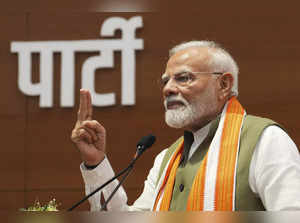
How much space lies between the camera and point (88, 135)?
2.27 metres

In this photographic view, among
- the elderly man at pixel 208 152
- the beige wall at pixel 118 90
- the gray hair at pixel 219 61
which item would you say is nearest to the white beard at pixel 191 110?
the elderly man at pixel 208 152

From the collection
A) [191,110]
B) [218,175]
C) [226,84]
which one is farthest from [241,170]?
[226,84]

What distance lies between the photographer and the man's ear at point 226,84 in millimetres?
2496

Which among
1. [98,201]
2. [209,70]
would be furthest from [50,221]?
[209,70]

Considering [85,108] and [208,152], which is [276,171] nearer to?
[208,152]

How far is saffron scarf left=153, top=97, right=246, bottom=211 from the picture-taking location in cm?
205

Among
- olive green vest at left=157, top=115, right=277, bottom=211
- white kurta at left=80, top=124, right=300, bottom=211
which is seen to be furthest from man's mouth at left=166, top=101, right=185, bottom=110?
white kurta at left=80, top=124, right=300, bottom=211

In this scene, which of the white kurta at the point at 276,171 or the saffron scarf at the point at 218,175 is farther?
the saffron scarf at the point at 218,175

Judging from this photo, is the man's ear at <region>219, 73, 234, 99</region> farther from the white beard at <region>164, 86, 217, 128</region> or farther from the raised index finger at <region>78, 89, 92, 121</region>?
the raised index finger at <region>78, 89, 92, 121</region>

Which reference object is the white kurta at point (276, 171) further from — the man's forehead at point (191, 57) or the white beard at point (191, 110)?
the man's forehead at point (191, 57)

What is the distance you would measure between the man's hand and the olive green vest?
0.36 m

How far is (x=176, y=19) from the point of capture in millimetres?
4262

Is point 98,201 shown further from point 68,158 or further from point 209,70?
point 68,158

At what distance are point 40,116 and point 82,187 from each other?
0.65 meters
